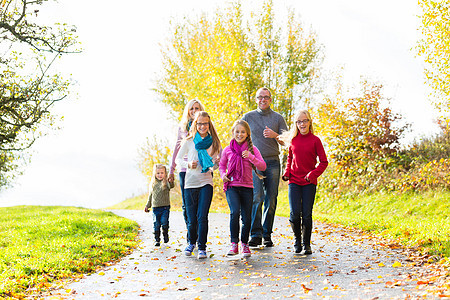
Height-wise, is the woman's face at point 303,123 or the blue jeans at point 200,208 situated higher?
the woman's face at point 303,123

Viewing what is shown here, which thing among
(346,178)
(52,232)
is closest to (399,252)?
(52,232)

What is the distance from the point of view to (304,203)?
8.45 meters

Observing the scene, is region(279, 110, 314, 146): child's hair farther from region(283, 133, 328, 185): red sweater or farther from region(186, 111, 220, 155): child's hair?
region(186, 111, 220, 155): child's hair

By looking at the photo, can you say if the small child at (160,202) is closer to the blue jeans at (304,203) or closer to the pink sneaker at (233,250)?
the pink sneaker at (233,250)

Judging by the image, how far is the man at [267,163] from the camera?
915 cm

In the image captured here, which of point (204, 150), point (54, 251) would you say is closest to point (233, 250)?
point (204, 150)

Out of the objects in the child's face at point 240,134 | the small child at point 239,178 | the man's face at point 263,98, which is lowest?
the small child at point 239,178

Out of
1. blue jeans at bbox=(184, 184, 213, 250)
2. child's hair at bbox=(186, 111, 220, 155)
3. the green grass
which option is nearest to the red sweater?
child's hair at bbox=(186, 111, 220, 155)

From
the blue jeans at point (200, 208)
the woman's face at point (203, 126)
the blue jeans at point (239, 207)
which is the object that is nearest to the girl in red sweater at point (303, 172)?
the blue jeans at point (239, 207)

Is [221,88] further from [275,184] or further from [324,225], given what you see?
[275,184]

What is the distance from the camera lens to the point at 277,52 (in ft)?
82.2

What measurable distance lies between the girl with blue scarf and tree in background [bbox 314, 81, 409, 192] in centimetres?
1319

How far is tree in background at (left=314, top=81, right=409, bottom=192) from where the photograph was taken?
20.7 meters

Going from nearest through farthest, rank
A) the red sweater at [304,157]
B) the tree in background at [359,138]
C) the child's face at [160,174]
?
the red sweater at [304,157]
the child's face at [160,174]
the tree in background at [359,138]
